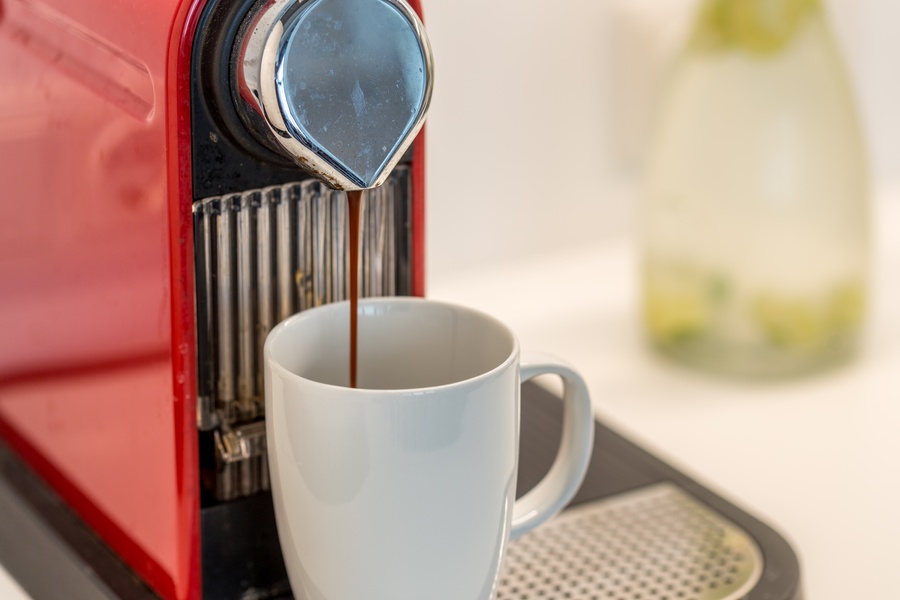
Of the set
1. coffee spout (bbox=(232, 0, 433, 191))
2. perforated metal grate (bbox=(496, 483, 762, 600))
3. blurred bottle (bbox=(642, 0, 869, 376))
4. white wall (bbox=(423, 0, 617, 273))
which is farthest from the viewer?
white wall (bbox=(423, 0, 617, 273))

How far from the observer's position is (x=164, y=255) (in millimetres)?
348

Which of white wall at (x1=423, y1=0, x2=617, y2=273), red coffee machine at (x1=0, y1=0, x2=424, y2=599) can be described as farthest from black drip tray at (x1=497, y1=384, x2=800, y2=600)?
white wall at (x1=423, y1=0, x2=617, y2=273)

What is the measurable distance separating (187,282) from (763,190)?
0.36m

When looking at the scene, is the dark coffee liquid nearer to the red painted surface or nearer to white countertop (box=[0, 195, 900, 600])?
the red painted surface

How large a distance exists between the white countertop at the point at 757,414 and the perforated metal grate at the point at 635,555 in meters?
0.03

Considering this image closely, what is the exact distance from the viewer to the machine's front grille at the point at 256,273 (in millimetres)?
365

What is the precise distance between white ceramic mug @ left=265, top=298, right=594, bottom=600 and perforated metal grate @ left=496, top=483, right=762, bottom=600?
0.06 metres

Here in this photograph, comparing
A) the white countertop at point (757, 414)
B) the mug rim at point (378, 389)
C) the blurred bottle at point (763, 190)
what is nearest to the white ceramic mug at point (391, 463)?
the mug rim at point (378, 389)

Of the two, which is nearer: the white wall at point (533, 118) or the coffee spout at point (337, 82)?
the coffee spout at point (337, 82)

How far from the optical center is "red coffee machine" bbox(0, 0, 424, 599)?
1.13 ft

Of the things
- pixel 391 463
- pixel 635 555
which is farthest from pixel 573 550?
pixel 391 463

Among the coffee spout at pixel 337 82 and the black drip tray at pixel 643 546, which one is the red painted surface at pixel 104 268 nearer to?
the coffee spout at pixel 337 82

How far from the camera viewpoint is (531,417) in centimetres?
55

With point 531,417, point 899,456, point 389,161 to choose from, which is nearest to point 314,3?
point 389,161
